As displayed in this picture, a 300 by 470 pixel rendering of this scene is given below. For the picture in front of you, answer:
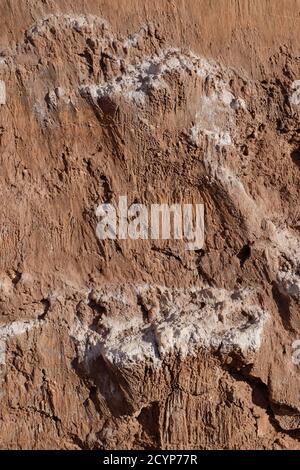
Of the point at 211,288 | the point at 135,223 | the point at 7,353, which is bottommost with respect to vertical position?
the point at 7,353

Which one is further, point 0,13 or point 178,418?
point 0,13

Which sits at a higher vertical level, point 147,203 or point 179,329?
point 147,203

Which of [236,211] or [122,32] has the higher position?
[122,32]

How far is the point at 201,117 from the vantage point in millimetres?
3240

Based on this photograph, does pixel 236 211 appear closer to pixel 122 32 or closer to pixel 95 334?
pixel 95 334

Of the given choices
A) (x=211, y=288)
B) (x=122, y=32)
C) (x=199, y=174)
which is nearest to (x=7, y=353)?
(x=211, y=288)

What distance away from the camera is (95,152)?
334cm

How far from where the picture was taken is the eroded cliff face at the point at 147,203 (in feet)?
10.3

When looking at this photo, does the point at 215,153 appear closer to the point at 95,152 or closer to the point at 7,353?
the point at 95,152

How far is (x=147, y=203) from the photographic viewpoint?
3.30 meters

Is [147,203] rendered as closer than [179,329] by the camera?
No

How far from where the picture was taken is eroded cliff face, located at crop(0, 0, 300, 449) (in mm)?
3148

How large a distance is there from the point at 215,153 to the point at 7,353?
5.83ft

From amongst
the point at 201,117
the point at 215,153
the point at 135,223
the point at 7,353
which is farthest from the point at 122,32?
the point at 7,353
